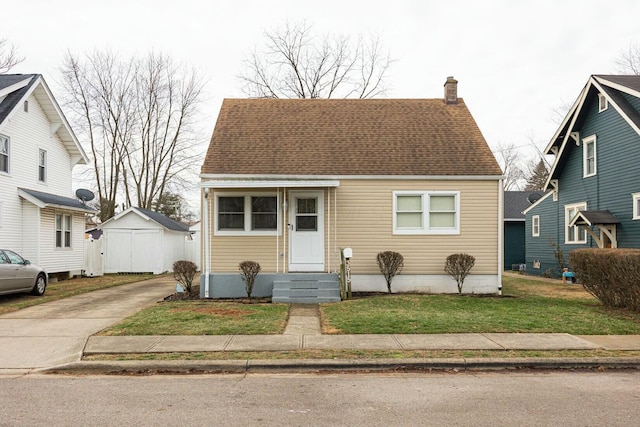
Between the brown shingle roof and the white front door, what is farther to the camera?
the brown shingle roof

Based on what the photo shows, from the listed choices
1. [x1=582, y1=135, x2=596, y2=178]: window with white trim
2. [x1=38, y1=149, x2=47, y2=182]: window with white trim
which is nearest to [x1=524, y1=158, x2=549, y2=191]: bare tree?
[x1=582, y1=135, x2=596, y2=178]: window with white trim

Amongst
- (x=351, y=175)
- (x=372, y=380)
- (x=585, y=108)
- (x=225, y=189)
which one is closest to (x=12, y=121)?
(x=225, y=189)

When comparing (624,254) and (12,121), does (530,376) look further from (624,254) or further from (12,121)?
(12,121)

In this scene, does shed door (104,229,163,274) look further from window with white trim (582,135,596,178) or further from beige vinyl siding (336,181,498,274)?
window with white trim (582,135,596,178)

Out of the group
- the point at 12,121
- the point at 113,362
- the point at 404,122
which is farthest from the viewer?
the point at 12,121

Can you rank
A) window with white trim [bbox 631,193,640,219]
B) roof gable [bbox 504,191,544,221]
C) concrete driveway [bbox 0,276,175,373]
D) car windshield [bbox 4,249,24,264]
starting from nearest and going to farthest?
concrete driveway [bbox 0,276,175,373] → car windshield [bbox 4,249,24,264] → window with white trim [bbox 631,193,640,219] → roof gable [bbox 504,191,544,221]

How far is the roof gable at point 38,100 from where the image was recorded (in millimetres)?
17500

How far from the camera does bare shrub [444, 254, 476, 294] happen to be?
1412 cm

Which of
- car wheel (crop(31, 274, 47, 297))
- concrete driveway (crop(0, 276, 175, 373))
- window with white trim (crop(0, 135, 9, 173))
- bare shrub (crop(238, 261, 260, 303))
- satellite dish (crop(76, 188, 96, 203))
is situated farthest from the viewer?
satellite dish (crop(76, 188, 96, 203))

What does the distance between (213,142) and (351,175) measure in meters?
4.36

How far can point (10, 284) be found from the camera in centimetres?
1305

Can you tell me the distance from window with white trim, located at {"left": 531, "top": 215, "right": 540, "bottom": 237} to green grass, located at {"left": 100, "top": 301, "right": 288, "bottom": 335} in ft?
56.4

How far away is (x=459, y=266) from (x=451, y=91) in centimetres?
649

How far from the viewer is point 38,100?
1991 centimetres
